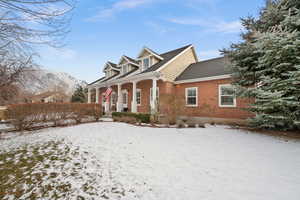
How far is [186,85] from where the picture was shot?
12523 mm

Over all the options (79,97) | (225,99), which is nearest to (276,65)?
(225,99)

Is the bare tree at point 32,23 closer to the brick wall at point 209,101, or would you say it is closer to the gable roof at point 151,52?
the brick wall at point 209,101

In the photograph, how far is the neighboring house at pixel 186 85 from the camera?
1023 cm

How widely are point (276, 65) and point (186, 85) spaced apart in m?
6.91

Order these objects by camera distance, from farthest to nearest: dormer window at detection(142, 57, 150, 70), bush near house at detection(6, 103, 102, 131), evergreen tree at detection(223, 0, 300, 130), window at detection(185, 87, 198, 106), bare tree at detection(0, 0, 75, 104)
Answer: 1. dormer window at detection(142, 57, 150, 70)
2. window at detection(185, 87, 198, 106)
3. bush near house at detection(6, 103, 102, 131)
4. evergreen tree at detection(223, 0, 300, 130)
5. bare tree at detection(0, 0, 75, 104)

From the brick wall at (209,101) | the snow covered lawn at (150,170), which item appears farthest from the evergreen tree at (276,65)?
the brick wall at (209,101)

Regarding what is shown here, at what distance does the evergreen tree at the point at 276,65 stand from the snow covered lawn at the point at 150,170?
58.0 inches

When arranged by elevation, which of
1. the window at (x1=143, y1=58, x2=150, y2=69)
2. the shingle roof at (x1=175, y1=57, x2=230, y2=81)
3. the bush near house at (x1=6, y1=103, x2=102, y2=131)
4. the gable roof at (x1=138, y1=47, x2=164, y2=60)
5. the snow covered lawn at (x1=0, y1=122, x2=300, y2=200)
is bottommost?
the snow covered lawn at (x1=0, y1=122, x2=300, y2=200)

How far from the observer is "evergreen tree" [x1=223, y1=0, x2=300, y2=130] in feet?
18.1

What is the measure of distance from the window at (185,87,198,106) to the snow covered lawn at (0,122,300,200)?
6822mm

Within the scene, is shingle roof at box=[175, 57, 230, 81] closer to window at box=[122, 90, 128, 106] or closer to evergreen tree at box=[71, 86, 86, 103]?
window at box=[122, 90, 128, 106]

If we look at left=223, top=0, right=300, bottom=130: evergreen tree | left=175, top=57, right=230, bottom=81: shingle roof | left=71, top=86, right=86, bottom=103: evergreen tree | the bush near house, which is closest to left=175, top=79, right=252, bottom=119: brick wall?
left=175, top=57, right=230, bottom=81: shingle roof

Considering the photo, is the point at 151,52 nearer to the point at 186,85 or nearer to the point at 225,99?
the point at 186,85

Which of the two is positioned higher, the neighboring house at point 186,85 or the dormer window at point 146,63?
the dormer window at point 146,63
